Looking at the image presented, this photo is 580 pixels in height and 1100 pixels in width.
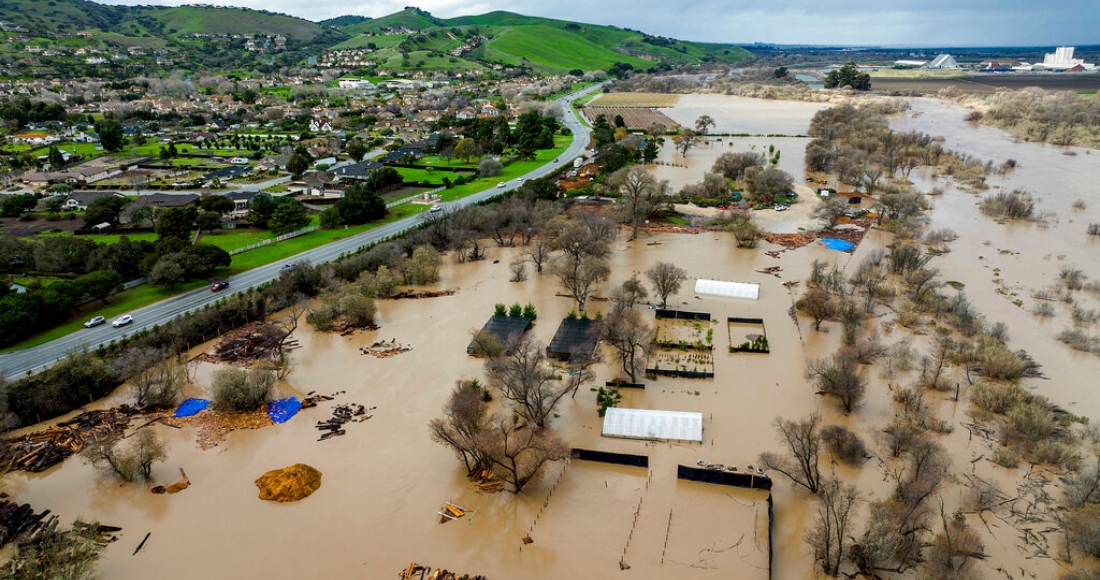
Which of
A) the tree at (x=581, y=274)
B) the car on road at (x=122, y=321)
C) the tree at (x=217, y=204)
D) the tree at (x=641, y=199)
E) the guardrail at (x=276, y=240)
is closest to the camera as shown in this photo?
the car on road at (x=122, y=321)

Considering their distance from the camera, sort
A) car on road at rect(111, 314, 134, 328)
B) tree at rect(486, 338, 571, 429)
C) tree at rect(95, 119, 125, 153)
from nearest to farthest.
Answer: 1. tree at rect(486, 338, 571, 429)
2. car on road at rect(111, 314, 134, 328)
3. tree at rect(95, 119, 125, 153)

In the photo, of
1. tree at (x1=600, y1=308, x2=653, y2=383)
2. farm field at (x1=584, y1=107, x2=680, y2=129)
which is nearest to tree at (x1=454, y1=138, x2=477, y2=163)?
farm field at (x1=584, y1=107, x2=680, y2=129)

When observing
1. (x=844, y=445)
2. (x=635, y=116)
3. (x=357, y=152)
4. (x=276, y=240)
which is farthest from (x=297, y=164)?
(x=635, y=116)

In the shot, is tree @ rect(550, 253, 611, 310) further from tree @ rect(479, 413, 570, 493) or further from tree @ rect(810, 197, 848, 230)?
tree @ rect(810, 197, 848, 230)

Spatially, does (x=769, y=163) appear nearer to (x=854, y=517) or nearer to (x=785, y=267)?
(x=785, y=267)

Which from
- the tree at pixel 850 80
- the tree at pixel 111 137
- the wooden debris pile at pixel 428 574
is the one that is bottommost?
the wooden debris pile at pixel 428 574

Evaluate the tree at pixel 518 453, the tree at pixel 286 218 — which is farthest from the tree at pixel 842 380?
the tree at pixel 286 218

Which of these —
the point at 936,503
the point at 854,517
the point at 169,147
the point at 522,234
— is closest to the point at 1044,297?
the point at 936,503

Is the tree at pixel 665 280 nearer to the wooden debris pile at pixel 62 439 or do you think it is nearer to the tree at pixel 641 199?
the tree at pixel 641 199
